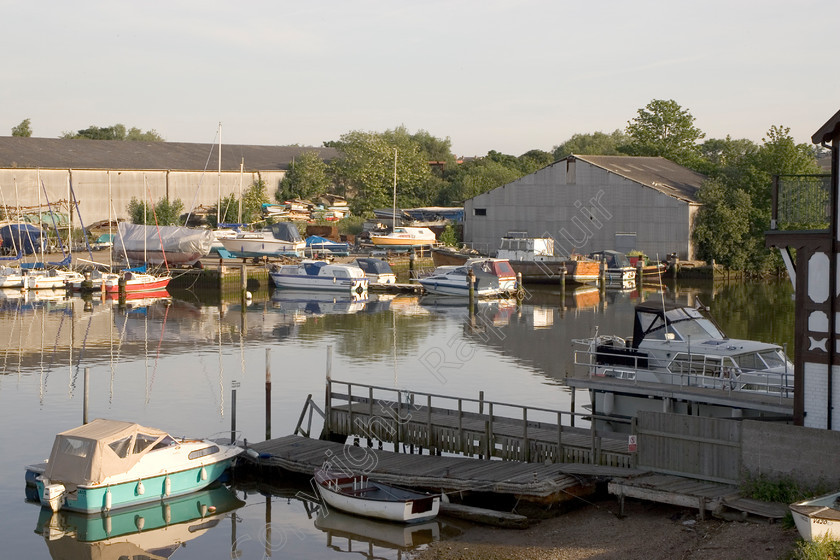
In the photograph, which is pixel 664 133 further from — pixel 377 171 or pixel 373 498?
pixel 373 498

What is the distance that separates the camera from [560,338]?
156ft

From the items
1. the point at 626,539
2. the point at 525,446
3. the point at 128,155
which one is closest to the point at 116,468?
the point at 525,446

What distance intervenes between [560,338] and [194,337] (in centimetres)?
1679

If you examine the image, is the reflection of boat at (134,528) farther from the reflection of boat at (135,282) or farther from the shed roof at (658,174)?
the shed roof at (658,174)

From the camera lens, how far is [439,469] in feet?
75.6

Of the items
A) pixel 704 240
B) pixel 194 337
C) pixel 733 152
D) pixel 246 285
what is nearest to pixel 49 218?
pixel 246 285

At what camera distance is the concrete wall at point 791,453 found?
18328mm

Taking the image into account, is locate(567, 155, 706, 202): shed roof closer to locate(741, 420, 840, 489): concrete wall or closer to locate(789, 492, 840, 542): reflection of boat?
locate(741, 420, 840, 489): concrete wall

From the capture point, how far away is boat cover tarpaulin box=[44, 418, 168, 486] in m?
22.4

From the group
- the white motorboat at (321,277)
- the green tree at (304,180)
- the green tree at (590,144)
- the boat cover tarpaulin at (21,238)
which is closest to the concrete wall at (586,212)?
the white motorboat at (321,277)

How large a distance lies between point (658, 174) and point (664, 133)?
2303 centimetres

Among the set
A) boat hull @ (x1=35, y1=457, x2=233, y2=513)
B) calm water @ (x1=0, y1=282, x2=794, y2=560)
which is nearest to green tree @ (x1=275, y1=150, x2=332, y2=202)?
calm water @ (x1=0, y1=282, x2=794, y2=560)

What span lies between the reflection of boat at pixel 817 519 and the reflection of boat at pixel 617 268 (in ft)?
183

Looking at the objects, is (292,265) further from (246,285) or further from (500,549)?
(500,549)
